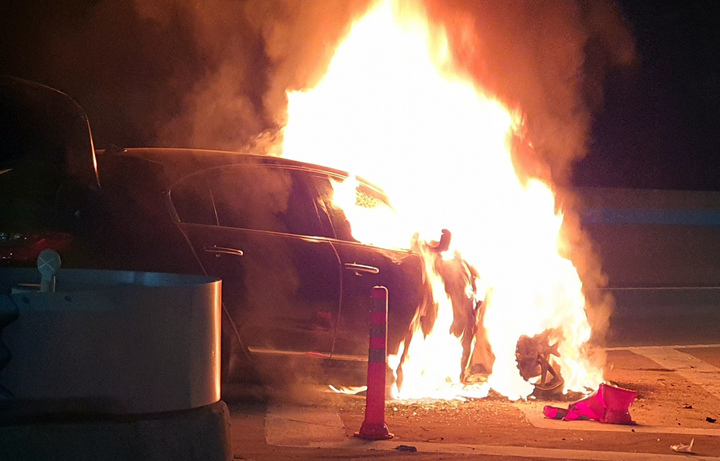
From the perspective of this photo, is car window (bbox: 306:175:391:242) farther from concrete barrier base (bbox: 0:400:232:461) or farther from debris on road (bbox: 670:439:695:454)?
concrete barrier base (bbox: 0:400:232:461)

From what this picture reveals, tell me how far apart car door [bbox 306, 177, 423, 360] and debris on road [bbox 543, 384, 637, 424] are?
4.26 ft

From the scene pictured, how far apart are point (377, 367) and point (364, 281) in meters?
0.86

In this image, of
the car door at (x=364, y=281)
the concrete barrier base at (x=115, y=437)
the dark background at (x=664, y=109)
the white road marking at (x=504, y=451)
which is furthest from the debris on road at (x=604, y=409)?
the dark background at (x=664, y=109)

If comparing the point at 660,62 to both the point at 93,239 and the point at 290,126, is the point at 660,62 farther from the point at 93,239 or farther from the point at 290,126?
the point at 93,239

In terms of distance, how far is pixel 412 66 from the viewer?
389 inches

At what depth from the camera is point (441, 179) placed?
30.1 ft

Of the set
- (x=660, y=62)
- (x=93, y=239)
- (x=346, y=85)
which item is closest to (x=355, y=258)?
(x=93, y=239)

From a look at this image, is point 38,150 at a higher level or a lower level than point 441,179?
lower

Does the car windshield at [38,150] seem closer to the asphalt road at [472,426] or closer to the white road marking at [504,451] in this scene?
the asphalt road at [472,426]

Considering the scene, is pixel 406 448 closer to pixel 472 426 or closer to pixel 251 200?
pixel 472 426

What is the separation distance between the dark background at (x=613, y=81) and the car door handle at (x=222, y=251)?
9531mm

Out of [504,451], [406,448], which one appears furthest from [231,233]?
[504,451]

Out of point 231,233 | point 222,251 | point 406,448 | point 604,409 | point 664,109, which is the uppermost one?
point 664,109

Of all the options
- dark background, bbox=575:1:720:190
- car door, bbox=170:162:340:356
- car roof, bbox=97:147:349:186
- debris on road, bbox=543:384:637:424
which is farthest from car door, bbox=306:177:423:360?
dark background, bbox=575:1:720:190
